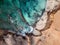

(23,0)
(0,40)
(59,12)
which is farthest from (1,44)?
(59,12)

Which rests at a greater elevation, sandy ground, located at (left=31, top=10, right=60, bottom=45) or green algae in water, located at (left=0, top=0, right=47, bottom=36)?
green algae in water, located at (left=0, top=0, right=47, bottom=36)

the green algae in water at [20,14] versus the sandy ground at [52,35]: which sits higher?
the green algae in water at [20,14]

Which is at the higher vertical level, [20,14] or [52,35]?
[20,14]

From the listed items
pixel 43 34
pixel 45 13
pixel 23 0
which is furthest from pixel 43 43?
pixel 23 0

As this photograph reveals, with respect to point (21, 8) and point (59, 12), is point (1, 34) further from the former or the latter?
point (59, 12)

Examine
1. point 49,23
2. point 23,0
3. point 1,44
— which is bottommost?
point 1,44

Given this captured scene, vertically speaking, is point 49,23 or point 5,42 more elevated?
point 49,23
